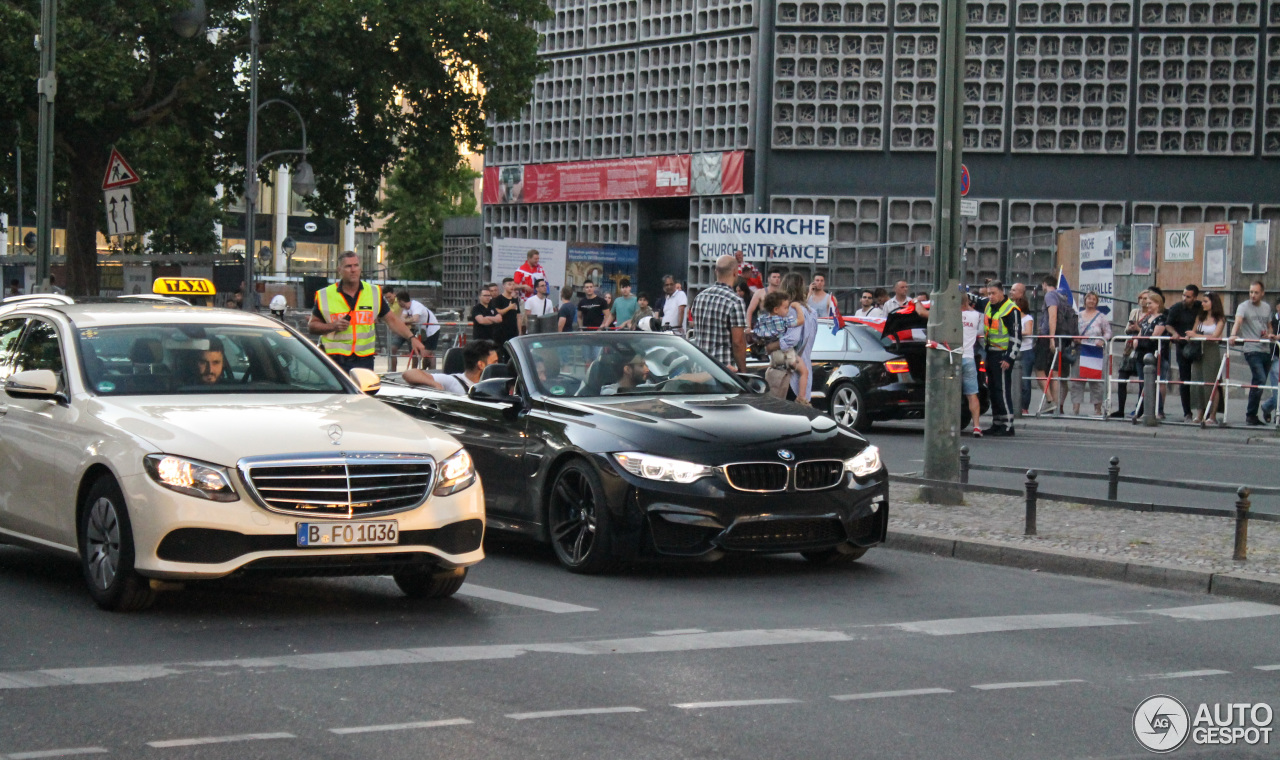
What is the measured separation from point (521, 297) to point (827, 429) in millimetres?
19537

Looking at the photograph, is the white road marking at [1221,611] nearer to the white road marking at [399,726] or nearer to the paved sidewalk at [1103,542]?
the paved sidewalk at [1103,542]

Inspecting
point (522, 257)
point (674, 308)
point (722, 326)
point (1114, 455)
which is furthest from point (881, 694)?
point (522, 257)

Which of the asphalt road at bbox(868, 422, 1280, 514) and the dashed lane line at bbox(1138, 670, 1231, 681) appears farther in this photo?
the asphalt road at bbox(868, 422, 1280, 514)

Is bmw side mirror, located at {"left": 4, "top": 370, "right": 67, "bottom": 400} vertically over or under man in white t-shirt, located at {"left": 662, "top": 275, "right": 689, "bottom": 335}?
under

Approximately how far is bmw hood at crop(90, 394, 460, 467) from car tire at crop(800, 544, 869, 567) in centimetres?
284

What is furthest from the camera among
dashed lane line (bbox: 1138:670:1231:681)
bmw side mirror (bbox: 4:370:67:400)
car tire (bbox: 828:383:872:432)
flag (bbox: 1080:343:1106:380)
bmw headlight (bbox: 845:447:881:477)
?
flag (bbox: 1080:343:1106:380)

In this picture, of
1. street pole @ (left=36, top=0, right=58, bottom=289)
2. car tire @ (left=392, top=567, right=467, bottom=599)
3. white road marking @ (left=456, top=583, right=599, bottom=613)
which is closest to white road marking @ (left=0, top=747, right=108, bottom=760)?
car tire @ (left=392, top=567, right=467, bottom=599)

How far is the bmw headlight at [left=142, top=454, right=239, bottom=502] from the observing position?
770cm

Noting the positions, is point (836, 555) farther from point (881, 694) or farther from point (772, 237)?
point (772, 237)

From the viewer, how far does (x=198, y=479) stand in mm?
7711

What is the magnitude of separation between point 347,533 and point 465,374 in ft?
15.1

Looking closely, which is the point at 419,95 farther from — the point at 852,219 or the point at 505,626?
the point at 505,626

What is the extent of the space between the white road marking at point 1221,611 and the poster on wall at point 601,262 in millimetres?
33340

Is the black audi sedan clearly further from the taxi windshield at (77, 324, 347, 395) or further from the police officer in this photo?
the police officer
